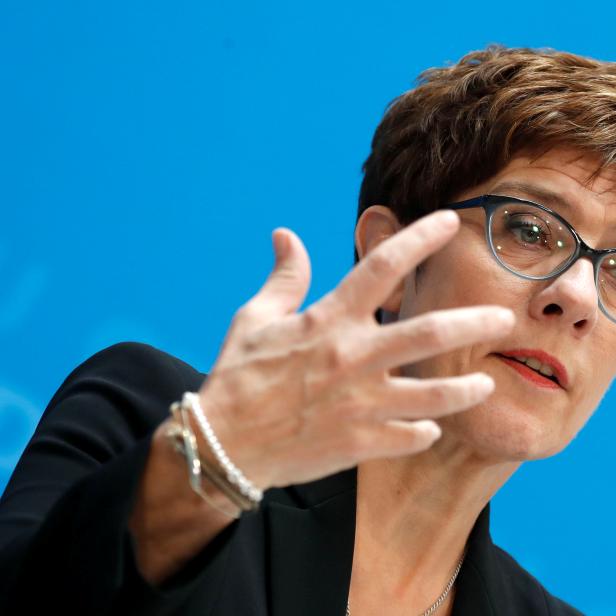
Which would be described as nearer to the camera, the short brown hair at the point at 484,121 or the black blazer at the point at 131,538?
the black blazer at the point at 131,538

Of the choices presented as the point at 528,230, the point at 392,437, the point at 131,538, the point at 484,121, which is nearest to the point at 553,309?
the point at 528,230

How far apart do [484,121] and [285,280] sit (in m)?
0.64

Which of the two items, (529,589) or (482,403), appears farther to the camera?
(529,589)

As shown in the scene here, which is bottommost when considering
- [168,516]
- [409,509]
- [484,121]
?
[409,509]

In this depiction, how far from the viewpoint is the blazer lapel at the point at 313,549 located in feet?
4.30

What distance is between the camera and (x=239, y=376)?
2.91 feet

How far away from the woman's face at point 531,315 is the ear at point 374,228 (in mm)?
117

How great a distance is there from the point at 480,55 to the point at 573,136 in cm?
28

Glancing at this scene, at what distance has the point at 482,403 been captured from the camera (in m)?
1.34

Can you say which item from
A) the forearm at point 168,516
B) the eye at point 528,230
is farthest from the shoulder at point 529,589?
the forearm at point 168,516

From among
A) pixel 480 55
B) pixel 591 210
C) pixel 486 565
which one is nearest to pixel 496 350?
pixel 591 210

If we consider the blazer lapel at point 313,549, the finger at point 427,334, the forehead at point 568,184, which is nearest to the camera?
the finger at point 427,334

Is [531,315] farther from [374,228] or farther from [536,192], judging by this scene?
[374,228]

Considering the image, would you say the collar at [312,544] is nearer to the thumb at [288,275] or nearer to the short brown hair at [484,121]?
the short brown hair at [484,121]
